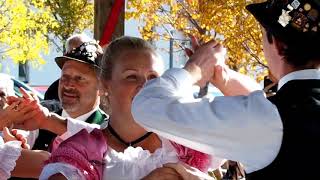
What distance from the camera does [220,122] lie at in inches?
67.7

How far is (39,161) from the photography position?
2768 mm

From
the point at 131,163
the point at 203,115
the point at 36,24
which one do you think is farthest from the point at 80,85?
the point at 36,24

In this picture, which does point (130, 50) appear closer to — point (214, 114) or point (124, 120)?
point (124, 120)

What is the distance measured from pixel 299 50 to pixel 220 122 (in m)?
0.32

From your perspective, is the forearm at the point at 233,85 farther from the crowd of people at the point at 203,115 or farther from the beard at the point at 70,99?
the beard at the point at 70,99

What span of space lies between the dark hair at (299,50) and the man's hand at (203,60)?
21 centimetres

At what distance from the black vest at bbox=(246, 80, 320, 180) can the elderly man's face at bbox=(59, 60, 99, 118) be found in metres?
1.93

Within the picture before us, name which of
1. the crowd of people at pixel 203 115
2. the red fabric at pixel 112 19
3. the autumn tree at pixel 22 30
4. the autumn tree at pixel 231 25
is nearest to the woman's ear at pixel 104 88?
the crowd of people at pixel 203 115

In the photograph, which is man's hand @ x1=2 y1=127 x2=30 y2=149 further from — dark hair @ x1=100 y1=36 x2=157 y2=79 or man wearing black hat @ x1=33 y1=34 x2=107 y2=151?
dark hair @ x1=100 y1=36 x2=157 y2=79

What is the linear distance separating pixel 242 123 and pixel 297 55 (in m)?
0.28

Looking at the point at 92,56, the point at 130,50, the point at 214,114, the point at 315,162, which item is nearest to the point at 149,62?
the point at 130,50

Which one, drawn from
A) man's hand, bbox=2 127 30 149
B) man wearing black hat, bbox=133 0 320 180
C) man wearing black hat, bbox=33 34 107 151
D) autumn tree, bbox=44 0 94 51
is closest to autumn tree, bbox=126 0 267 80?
man wearing black hat, bbox=33 34 107 151

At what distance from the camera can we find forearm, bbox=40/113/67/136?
2.81m

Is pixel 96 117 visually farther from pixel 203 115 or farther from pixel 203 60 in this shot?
pixel 203 115
